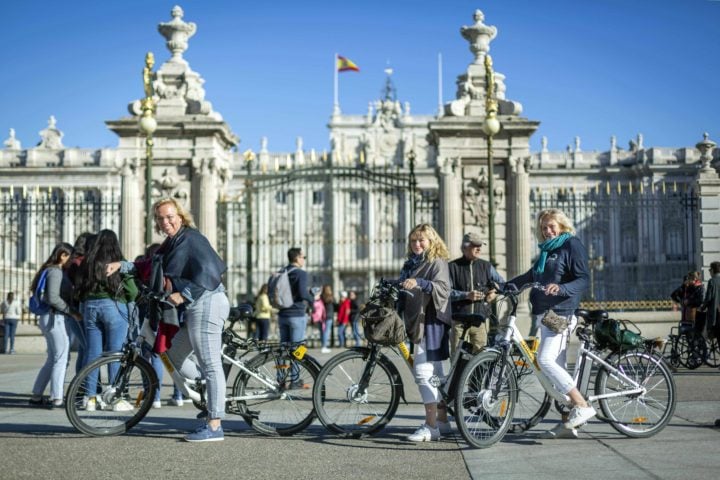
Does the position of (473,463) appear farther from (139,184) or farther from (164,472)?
(139,184)

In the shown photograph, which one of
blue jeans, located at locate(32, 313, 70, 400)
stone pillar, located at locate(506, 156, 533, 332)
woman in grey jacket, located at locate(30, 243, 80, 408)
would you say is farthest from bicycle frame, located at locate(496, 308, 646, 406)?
stone pillar, located at locate(506, 156, 533, 332)

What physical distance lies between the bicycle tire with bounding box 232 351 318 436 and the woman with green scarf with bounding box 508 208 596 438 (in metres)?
1.78

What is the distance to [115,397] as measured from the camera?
7191 mm

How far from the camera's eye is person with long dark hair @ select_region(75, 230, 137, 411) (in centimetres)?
875

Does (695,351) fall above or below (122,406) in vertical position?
below

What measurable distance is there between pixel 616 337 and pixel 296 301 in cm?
570

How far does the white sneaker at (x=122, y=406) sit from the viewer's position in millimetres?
7156

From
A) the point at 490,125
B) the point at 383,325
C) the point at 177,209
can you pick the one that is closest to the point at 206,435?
the point at 383,325

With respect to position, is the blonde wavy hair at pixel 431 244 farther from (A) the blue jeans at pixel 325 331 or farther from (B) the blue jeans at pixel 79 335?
(A) the blue jeans at pixel 325 331

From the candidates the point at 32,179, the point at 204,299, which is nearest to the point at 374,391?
the point at 204,299

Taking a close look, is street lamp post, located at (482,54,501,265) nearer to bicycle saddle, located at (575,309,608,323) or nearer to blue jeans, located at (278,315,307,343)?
blue jeans, located at (278,315,307,343)

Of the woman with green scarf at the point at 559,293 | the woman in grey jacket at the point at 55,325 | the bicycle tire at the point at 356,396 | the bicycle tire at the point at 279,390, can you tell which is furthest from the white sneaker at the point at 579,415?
the woman in grey jacket at the point at 55,325

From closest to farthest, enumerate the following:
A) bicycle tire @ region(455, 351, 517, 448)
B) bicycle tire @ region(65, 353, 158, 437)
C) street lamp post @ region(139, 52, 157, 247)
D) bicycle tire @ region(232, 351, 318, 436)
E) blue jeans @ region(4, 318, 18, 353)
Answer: bicycle tire @ region(455, 351, 517, 448) → bicycle tire @ region(65, 353, 158, 437) → bicycle tire @ region(232, 351, 318, 436) → street lamp post @ region(139, 52, 157, 247) → blue jeans @ region(4, 318, 18, 353)

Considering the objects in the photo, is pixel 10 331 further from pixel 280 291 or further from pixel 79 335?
pixel 79 335
